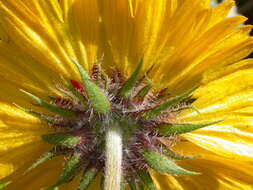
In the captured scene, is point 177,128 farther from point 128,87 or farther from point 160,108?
point 128,87

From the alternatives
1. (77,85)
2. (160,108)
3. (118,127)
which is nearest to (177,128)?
(160,108)

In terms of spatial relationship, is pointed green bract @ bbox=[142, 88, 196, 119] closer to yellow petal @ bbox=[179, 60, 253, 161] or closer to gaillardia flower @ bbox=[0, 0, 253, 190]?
gaillardia flower @ bbox=[0, 0, 253, 190]

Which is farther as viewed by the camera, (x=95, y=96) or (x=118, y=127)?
(x=118, y=127)

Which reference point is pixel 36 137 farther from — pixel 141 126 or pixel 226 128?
pixel 226 128

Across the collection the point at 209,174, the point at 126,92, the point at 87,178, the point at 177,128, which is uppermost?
the point at 126,92

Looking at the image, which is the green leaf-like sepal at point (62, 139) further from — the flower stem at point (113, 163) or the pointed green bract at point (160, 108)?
the pointed green bract at point (160, 108)

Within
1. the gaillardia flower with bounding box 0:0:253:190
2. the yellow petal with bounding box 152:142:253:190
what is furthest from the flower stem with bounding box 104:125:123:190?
the yellow petal with bounding box 152:142:253:190

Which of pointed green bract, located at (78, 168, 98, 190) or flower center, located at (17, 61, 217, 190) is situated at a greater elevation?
flower center, located at (17, 61, 217, 190)

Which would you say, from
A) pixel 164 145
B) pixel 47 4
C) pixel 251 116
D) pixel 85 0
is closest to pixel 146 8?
pixel 85 0
